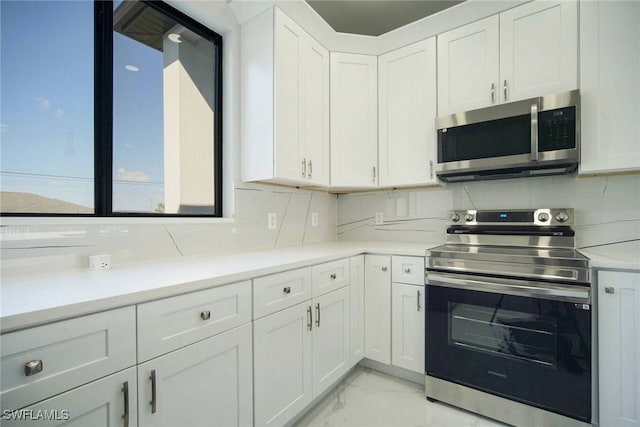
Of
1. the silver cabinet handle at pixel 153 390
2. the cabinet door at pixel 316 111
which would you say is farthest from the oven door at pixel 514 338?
the silver cabinet handle at pixel 153 390

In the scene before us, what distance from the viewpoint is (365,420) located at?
1666 millimetres

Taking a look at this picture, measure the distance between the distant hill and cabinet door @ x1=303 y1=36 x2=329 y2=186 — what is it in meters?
1.28

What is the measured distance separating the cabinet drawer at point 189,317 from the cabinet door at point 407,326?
3.65 ft

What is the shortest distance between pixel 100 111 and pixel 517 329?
7.90 ft

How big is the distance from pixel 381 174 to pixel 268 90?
1.07 meters

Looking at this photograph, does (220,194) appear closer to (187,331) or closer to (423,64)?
(187,331)

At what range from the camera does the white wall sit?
182 cm

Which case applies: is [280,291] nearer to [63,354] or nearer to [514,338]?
[63,354]

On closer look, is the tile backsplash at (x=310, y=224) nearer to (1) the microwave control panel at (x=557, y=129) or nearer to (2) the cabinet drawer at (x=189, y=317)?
(1) the microwave control panel at (x=557, y=129)

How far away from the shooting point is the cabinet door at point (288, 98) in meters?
1.82

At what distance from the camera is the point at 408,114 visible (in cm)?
225

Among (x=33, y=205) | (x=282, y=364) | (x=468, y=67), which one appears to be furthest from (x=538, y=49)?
(x=33, y=205)

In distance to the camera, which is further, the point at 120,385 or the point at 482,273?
the point at 482,273

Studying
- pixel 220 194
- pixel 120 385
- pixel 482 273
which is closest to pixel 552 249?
pixel 482 273
